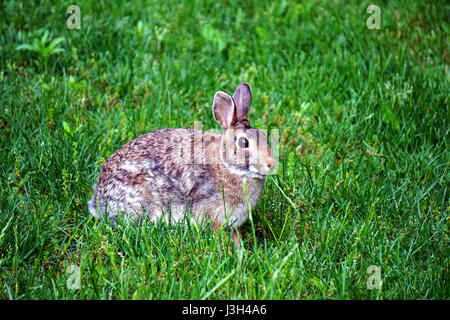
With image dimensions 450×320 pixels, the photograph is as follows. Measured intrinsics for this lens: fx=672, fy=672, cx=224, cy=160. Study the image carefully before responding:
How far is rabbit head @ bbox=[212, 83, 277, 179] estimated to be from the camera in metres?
4.55

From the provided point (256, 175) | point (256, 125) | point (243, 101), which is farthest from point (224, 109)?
point (256, 125)

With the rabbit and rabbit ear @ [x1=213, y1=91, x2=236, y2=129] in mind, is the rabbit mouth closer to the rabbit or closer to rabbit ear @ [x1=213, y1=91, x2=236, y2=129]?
the rabbit

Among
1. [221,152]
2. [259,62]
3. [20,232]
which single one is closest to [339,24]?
[259,62]

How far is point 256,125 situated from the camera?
615 centimetres

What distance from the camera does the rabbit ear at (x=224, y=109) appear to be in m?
4.70

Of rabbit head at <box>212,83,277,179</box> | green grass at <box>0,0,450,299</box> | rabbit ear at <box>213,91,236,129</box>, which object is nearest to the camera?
green grass at <box>0,0,450,299</box>

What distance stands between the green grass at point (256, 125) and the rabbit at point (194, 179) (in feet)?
0.58

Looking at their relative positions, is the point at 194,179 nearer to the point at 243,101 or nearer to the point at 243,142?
the point at 243,142

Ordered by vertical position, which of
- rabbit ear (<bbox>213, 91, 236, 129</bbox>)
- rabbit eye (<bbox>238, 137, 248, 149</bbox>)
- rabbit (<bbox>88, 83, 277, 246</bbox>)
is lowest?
rabbit (<bbox>88, 83, 277, 246</bbox>)

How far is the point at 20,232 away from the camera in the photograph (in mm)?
4457

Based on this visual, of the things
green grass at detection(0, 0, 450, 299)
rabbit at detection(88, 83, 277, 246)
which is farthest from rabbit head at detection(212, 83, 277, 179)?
green grass at detection(0, 0, 450, 299)

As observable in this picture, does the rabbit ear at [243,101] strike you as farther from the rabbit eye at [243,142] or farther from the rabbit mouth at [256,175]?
the rabbit mouth at [256,175]
